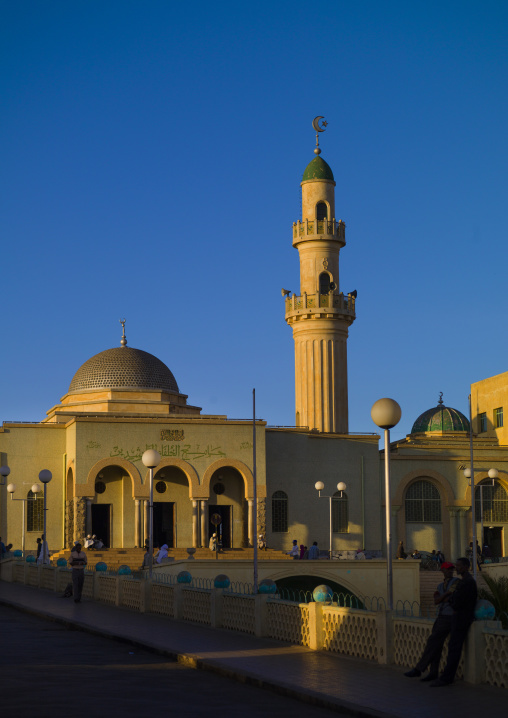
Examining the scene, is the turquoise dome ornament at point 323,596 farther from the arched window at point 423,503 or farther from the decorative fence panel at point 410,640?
the arched window at point 423,503

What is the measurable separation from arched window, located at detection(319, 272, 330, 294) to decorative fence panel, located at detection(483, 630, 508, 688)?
3309 cm

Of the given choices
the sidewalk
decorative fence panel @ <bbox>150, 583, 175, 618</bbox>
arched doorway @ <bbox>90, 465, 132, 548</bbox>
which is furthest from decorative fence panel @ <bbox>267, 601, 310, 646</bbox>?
arched doorway @ <bbox>90, 465, 132, 548</bbox>

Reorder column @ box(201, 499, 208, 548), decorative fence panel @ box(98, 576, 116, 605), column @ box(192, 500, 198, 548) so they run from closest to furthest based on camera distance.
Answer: decorative fence panel @ box(98, 576, 116, 605) < column @ box(192, 500, 198, 548) < column @ box(201, 499, 208, 548)

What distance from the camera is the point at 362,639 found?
11938 millimetres

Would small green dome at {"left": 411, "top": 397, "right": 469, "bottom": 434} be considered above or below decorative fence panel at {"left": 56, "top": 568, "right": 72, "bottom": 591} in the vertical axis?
above

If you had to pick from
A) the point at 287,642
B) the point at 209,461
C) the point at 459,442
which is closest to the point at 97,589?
the point at 287,642

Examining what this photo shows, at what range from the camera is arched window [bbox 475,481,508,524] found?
43.5m

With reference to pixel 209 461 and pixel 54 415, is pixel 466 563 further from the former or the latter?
pixel 54 415

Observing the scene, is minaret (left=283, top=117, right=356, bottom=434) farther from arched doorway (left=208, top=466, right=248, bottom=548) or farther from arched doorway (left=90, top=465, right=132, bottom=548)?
arched doorway (left=90, top=465, right=132, bottom=548)

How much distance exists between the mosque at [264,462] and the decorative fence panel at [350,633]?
25.4 metres

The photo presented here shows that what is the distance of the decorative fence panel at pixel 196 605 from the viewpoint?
52.5 ft

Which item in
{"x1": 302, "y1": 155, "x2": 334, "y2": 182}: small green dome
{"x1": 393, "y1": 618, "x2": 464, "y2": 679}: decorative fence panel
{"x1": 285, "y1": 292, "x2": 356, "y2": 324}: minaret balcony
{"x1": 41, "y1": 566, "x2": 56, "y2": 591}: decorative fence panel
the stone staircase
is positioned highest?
{"x1": 302, "y1": 155, "x2": 334, "y2": 182}: small green dome

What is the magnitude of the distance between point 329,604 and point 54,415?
102 ft

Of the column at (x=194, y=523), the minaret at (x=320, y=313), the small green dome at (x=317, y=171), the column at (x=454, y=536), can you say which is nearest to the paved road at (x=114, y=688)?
the column at (x=194, y=523)
